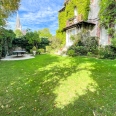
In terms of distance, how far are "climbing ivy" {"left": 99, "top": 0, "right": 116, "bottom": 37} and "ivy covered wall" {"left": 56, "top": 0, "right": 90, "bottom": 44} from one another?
3.51m

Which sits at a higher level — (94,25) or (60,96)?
(94,25)

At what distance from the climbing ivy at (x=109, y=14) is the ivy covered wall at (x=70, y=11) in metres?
3.51

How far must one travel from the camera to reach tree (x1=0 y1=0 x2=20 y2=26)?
11223mm

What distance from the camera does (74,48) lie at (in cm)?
1497

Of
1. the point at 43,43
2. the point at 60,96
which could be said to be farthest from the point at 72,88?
the point at 43,43

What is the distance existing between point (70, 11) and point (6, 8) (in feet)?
40.7

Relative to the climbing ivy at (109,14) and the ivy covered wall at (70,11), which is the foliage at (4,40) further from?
the climbing ivy at (109,14)

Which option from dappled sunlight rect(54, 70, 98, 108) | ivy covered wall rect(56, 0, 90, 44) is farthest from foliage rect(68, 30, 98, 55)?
dappled sunlight rect(54, 70, 98, 108)

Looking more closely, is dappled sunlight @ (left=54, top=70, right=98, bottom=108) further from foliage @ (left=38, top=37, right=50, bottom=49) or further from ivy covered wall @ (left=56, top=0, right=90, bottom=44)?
foliage @ (left=38, top=37, right=50, bottom=49)

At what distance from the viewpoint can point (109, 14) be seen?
1452 cm

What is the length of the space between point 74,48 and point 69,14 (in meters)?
9.27

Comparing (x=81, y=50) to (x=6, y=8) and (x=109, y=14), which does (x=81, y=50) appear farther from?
(x=6, y=8)

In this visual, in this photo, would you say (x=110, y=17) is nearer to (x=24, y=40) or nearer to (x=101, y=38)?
(x=101, y=38)

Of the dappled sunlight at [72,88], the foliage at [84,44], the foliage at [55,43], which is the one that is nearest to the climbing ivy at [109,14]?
the foliage at [84,44]
